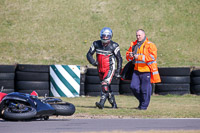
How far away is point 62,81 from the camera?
1512 centimetres

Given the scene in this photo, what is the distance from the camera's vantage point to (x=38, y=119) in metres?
7.69

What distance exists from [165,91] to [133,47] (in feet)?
18.2

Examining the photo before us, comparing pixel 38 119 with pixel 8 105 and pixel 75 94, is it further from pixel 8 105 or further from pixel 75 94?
pixel 75 94

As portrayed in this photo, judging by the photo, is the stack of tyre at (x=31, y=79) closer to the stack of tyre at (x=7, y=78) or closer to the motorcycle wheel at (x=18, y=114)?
the stack of tyre at (x=7, y=78)

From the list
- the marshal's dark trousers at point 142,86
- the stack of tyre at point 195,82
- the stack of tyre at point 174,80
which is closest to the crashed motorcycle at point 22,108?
the marshal's dark trousers at point 142,86

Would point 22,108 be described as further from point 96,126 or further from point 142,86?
point 142,86

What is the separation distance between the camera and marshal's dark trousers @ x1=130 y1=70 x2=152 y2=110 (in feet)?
33.2

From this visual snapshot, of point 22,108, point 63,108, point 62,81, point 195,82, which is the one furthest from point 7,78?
point 22,108

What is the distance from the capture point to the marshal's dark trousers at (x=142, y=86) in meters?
10.1

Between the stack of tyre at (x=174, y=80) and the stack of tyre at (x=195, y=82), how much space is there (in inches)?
7.1

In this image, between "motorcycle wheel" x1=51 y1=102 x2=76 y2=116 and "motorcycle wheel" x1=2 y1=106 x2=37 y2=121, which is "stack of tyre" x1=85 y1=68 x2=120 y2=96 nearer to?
"motorcycle wheel" x1=51 y1=102 x2=76 y2=116

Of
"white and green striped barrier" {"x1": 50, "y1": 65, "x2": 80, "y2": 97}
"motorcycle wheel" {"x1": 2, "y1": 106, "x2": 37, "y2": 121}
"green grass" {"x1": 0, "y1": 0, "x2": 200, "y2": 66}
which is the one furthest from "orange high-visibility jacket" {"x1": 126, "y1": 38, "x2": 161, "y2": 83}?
"green grass" {"x1": 0, "y1": 0, "x2": 200, "y2": 66}

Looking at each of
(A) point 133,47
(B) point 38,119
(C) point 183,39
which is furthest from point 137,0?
(B) point 38,119

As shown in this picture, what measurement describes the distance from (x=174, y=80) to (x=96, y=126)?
9.13m
